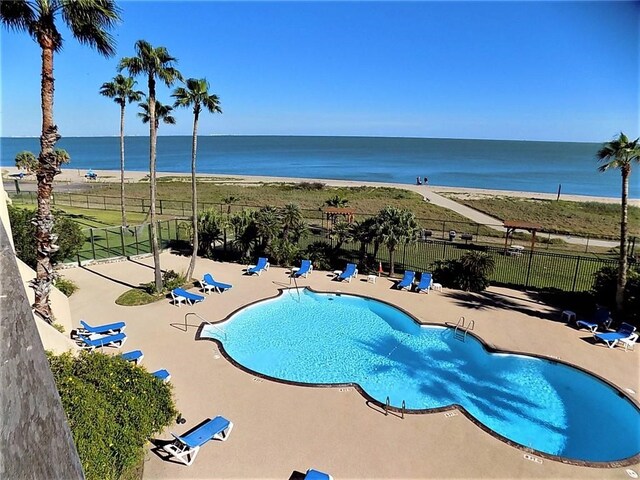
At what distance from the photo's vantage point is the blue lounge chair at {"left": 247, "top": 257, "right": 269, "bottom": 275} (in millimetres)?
18812

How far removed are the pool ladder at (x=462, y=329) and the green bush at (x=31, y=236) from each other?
14186 millimetres

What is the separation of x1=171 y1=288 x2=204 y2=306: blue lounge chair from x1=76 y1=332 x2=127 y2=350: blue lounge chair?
127 inches

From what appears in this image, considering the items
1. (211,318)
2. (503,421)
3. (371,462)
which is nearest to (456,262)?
(503,421)

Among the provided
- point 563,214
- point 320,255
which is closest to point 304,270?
point 320,255

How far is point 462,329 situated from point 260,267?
964 centimetres

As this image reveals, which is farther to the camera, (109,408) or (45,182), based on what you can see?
(45,182)

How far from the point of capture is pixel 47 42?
29.7 ft

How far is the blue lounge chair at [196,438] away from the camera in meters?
7.40

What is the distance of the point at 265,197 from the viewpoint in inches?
1786

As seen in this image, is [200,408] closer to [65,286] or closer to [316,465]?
[316,465]

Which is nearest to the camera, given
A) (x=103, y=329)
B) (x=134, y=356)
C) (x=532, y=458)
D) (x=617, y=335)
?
(x=532, y=458)

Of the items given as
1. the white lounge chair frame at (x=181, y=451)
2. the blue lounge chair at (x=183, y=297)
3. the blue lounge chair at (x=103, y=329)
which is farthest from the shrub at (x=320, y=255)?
the white lounge chair frame at (x=181, y=451)

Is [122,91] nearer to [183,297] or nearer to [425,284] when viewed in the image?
[183,297]

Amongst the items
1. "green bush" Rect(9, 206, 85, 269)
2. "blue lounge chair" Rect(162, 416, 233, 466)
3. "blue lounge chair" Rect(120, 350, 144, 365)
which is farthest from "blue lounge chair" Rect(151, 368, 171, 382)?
"green bush" Rect(9, 206, 85, 269)
